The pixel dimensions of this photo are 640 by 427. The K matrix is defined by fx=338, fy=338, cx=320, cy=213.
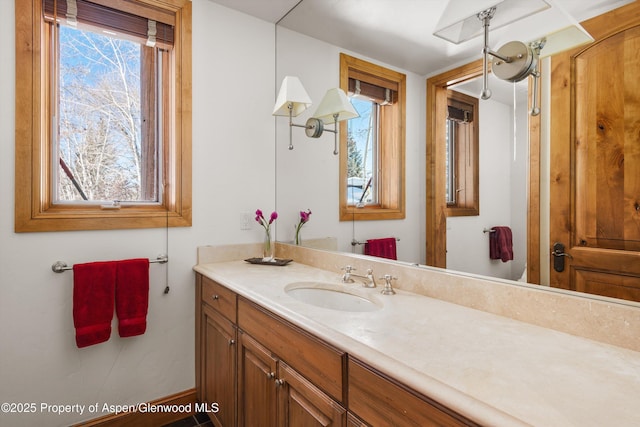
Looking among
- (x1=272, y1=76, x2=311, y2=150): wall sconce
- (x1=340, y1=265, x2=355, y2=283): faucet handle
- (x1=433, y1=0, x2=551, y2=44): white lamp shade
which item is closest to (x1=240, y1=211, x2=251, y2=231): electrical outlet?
(x1=272, y1=76, x2=311, y2=150): wall sconce

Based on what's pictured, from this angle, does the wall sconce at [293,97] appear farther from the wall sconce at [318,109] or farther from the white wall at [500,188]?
the white wall at [500,188]

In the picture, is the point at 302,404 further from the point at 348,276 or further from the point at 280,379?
the point at 348,276

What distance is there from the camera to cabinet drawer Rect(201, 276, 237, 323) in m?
1.50

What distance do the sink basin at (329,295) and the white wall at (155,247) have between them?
748 millimetres

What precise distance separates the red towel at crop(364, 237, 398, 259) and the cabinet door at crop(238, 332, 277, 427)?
65 cm

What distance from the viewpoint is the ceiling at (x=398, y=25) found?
3.09ft

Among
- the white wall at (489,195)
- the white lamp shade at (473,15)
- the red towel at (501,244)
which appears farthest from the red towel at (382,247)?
the white lamp shade at (473,15)

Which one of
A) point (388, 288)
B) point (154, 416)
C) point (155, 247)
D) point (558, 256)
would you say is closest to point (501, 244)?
point (558, 256)

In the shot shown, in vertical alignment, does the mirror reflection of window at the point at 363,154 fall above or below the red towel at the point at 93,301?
above

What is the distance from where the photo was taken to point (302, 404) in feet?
3.35

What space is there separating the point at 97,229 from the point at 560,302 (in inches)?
76.1

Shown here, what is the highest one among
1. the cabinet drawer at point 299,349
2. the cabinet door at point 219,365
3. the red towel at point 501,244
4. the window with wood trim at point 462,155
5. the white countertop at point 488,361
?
the window with wood trim at point 462,155

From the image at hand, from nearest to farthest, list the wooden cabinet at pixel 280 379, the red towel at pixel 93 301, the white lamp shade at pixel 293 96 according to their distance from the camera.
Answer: the wooden cabinet at pixel 280 379 → the red towel at pixel 93 301 → the white lamp shade at pixel 293 96

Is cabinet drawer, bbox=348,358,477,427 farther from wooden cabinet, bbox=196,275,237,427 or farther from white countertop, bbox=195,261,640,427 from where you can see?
wooden cabinet, bbox=196,275,237,427
